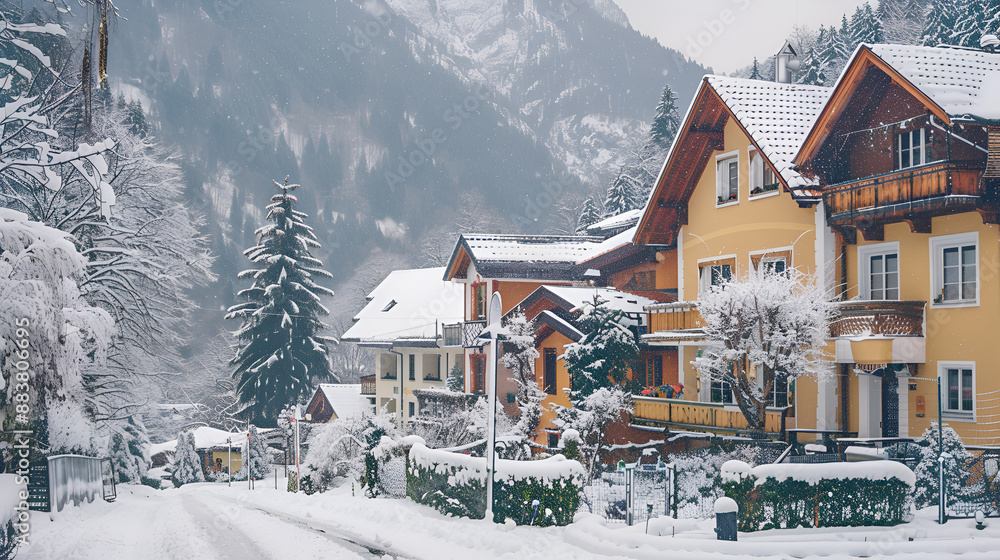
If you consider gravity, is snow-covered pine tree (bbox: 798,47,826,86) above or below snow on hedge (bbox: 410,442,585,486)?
above

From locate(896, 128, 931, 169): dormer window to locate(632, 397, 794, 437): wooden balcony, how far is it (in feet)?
23.2

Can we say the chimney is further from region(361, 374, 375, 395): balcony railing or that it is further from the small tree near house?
region(361, 374, 375, 395): balcony railing

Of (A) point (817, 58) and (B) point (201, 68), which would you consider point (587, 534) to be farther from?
(B) point (201, 68)

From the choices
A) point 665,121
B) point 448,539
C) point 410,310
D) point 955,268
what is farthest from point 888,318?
point 665,121

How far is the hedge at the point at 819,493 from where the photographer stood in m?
13.9

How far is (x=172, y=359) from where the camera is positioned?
114 feet

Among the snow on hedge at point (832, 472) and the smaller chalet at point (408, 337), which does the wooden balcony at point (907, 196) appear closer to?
the snow on hedge at point (832, 472)

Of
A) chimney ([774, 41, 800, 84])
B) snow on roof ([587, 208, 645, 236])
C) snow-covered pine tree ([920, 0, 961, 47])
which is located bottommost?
snow on roof ([587, 208, 645, 236])

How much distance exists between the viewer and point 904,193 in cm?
1895

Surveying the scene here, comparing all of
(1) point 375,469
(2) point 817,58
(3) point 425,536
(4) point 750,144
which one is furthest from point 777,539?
(2) point 817,58

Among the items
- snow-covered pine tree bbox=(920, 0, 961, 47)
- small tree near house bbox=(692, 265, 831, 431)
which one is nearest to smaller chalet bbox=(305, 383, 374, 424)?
small tree near house bbox=(692, 265, 831, 431)

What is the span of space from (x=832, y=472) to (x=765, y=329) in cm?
594

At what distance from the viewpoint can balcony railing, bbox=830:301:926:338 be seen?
19.2m

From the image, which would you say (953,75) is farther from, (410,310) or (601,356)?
(410,310)
